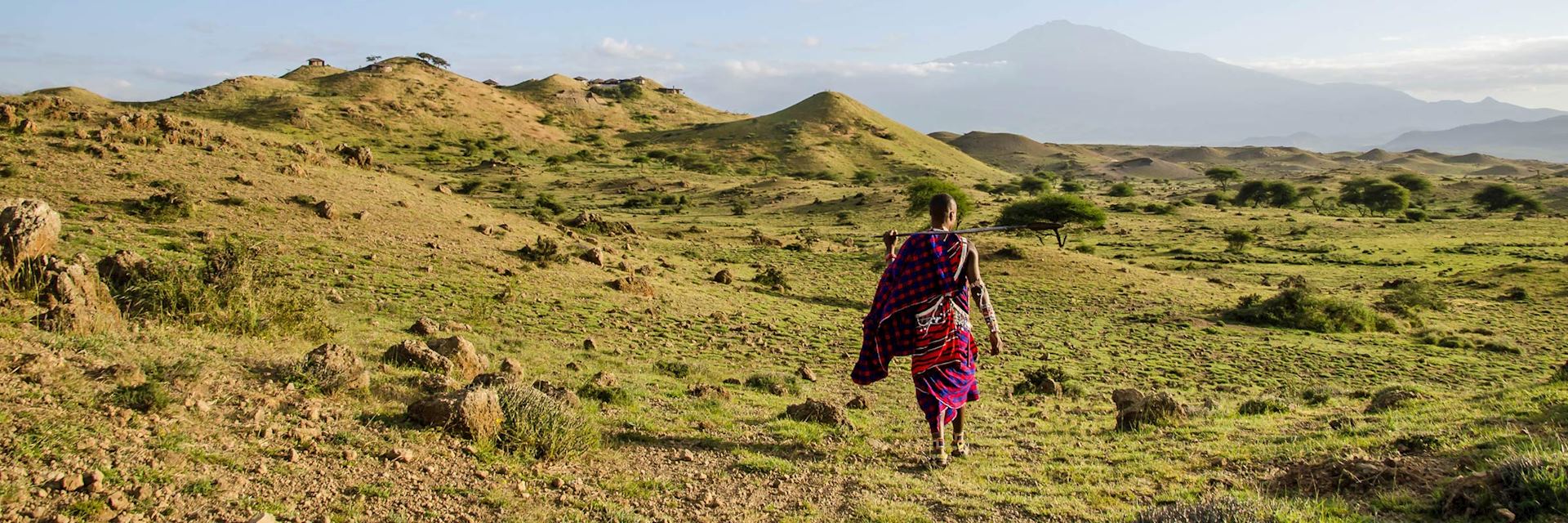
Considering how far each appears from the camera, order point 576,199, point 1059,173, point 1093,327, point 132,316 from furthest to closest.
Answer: point 1059,173 < point 576,199 < point 1093,327 < point 132,316

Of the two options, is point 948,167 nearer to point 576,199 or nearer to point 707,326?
point 576,199

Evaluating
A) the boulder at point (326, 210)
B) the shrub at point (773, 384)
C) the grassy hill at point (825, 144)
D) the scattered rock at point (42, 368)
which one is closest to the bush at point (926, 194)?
the grassy hill at point (825, 144)

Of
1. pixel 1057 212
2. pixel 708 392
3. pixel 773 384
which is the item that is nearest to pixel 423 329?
pixel 708 392

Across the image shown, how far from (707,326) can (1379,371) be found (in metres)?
14.0

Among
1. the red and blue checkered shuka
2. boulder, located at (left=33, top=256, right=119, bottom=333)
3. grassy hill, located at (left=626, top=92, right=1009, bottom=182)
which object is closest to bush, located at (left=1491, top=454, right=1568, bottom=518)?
the red and blue checkered shuka

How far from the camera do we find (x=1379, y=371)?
54.0ft

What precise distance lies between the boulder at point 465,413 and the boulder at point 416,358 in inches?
87.4

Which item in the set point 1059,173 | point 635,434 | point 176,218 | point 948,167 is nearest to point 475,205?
point 176,218

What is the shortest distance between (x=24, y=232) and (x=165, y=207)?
31.2ft

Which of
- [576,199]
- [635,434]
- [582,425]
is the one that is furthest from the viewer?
[576,199]

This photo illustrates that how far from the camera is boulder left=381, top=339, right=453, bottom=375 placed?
798 centimetres

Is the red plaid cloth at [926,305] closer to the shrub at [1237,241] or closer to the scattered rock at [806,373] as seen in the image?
the scattered rock at [806,373]

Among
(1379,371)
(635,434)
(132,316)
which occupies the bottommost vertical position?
(1379,371)

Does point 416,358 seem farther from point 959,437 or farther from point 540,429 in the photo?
point 959,437
